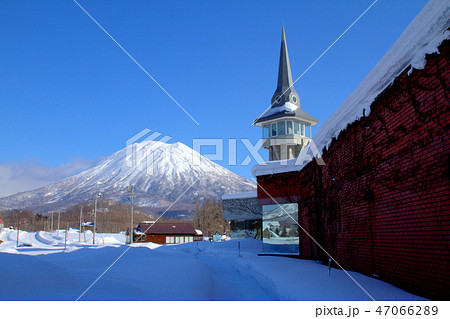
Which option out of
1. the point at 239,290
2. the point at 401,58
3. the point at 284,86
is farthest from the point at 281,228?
the point at 284,86

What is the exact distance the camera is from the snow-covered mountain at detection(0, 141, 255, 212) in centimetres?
14150

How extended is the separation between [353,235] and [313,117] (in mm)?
23304

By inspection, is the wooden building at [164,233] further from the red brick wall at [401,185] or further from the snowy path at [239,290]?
the red brick wall at [401,185]

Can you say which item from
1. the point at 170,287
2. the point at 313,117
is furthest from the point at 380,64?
the point at 313,117

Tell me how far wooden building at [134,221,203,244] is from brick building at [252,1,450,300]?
36.4 m

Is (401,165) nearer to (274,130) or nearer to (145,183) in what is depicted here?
(274,130)

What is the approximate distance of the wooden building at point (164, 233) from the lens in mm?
44188

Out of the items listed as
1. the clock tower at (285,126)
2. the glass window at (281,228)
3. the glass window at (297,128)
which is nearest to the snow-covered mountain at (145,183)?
the clock tower at (285,126)

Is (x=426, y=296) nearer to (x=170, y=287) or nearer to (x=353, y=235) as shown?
(x=353, y=235)

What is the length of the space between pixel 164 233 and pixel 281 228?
30903 millimetres

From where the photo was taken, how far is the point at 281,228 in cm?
1667

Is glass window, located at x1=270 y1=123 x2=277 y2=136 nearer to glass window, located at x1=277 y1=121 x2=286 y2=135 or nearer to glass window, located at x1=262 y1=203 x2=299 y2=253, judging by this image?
glass window, located at x1=277 y1=121 x2=286 y2=135

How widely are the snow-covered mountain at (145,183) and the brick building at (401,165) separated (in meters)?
116

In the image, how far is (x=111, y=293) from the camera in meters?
5.74
